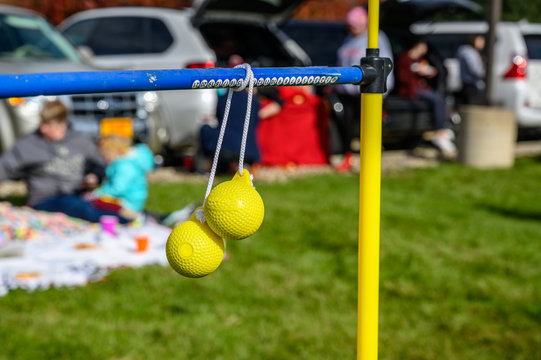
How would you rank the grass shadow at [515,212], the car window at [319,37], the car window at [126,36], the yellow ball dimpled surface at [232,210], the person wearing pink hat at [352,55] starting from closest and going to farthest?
the yellow ball dimpled surface at [232,210]
the grass shadow at [515,212]
the person wearing pink hat at [352,55]
the car window at [126,36]
the car window at [319,37]

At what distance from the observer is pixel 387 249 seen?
491 cm

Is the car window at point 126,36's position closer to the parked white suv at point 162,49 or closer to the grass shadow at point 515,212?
the parked white suv at point 162,49

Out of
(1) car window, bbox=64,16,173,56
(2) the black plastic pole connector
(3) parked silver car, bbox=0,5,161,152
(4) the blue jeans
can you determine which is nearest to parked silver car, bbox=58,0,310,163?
(1) car window, bbox=64,16,173,56

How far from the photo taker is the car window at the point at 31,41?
23.5 ft

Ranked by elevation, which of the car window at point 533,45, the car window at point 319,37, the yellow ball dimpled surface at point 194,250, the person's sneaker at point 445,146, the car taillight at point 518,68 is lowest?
the person's sneaker at point 445,146

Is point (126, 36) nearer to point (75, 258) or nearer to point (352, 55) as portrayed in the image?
point (352, 55)

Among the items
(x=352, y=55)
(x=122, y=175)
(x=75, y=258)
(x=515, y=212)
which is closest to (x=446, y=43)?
(x=352, y=55)

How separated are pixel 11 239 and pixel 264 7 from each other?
466cm

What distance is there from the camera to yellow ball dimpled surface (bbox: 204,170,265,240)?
151 cm

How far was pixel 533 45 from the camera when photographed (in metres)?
10.3

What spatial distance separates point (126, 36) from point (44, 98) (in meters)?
1.68

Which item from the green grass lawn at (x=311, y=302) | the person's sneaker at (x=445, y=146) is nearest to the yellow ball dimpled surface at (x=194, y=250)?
the green grass lawn at (x=311, y=302)

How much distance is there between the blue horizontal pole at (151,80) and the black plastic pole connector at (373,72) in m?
0.05

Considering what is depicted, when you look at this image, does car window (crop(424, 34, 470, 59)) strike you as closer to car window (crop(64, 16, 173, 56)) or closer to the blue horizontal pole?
car window (crop(64, 16, 173, 56))
